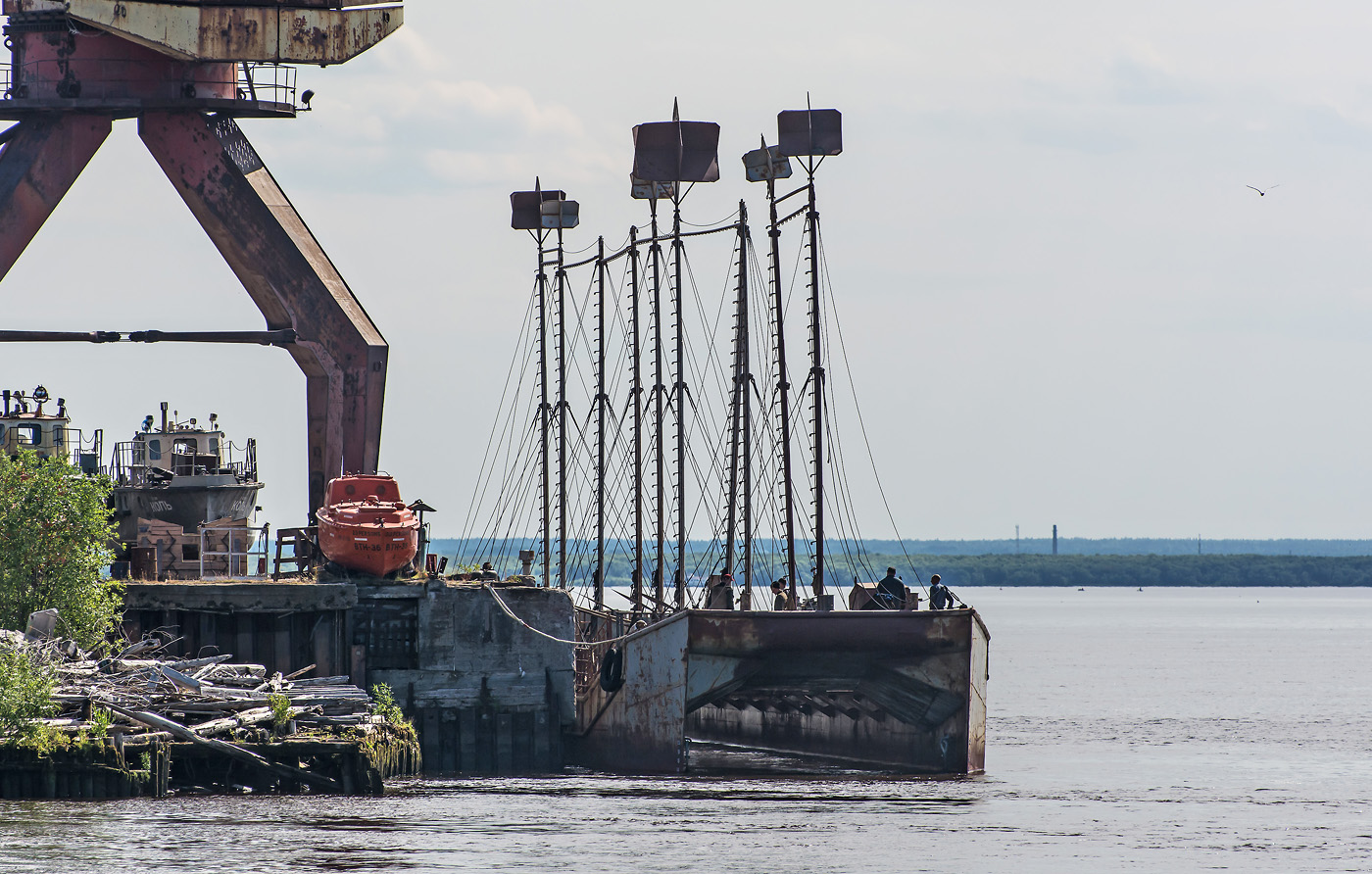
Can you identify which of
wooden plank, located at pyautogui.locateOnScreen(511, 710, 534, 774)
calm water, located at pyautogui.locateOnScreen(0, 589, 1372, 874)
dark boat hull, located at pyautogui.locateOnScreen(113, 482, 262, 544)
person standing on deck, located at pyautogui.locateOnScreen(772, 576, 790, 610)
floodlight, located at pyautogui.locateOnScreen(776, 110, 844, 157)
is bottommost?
calm water, located at pyautogui.locateOnScreen(0, 589, 1372, 874)

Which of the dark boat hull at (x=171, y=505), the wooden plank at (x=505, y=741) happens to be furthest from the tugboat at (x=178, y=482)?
the wooden plank at (x=505, y=741)

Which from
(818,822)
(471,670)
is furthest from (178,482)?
(818,822)

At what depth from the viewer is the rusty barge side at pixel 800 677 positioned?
1619 inches

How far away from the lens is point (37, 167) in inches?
1804

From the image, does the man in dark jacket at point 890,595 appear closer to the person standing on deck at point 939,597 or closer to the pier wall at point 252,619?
the person standing on deck at point 939,597

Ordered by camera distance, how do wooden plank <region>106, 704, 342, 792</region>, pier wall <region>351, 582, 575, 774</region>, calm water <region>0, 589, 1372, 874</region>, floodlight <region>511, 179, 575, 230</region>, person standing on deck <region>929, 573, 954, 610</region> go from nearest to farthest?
calm water <region>0, 589, 1372, 874</region> → wooden plank <region>106, 704, 342, 792</region> → person standing on deck <region>929, 573, 954, 610</region> → pier wall <region>351, 582, 575, 774</region> → floodlight <region>511, 179, 575, 230</region>

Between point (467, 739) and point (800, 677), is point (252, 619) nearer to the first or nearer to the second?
point (467, 739)

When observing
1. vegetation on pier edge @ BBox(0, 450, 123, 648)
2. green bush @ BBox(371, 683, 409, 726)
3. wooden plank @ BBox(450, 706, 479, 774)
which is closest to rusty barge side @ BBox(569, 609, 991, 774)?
wooden plank @ BBox(450, 706, 479, 774)

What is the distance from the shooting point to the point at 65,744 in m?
34.9

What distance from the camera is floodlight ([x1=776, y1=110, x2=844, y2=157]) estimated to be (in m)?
47.0

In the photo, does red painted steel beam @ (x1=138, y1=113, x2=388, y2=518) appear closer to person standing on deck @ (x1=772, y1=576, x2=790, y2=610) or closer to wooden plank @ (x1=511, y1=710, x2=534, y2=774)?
wooden plank @ (x1=511, y1=710, x2=534, y2=774)

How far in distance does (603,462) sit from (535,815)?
99.8 feet

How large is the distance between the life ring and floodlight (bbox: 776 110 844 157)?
12348mm

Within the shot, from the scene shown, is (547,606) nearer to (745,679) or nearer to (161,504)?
(745,679)
